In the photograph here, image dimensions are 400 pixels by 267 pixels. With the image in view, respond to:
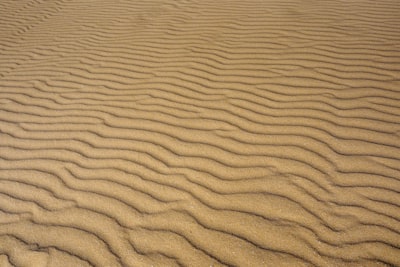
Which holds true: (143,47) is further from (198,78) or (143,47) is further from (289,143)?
(289,143)

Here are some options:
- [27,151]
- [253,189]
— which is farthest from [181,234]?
[27,151]

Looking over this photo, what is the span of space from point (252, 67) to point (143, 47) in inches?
78.7

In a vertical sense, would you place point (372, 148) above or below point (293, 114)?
below

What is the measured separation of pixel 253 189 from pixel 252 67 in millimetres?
2176

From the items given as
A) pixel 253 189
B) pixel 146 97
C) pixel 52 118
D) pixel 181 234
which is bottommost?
pixel 181 234

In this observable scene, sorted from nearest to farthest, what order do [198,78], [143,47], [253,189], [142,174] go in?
[253,189]
[142,174]
[198,78]
[143,47]

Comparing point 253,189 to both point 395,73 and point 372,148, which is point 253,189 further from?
point 395,73

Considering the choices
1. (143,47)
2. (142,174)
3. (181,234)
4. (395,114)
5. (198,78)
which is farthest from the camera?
(143,47)

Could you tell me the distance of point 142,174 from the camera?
2.83 m

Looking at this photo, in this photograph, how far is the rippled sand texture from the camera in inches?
88.2

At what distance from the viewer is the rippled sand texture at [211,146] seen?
7.35 feet

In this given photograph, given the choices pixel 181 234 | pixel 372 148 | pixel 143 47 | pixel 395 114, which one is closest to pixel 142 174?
pixel 181 234

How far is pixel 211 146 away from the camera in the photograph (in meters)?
3.05

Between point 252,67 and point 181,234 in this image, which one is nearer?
point 181,234
